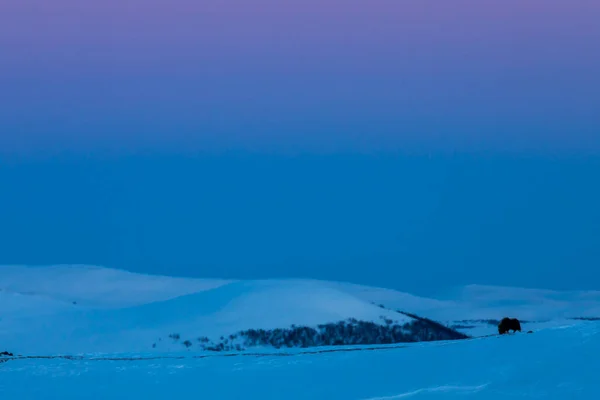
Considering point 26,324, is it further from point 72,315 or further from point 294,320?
point 294,320

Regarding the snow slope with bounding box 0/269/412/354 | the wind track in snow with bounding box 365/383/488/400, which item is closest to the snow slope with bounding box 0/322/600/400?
the wind track in snow with bounding box 365/383/488/400

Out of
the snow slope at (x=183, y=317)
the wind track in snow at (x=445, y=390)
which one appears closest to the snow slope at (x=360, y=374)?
the wind track in snow at (x=445, y=390)

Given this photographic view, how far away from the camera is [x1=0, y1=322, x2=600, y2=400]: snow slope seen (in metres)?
7.02

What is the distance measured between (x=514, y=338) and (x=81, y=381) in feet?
12.2

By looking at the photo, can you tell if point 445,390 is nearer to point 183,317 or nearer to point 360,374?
point 360,374

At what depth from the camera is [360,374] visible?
800cm

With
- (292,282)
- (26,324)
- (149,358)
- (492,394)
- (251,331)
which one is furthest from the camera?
(292,282)

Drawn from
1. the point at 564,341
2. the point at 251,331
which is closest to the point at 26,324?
the point at 251,331

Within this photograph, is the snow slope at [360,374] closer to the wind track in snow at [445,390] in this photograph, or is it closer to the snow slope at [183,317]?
the wind track in snow at [445,390]

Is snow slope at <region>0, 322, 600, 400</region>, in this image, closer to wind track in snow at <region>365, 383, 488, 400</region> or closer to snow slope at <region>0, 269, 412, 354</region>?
wind track in snow at <region>365, 383, 488, 400</region>

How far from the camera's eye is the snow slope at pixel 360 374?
23.0ft

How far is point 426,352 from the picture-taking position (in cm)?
842

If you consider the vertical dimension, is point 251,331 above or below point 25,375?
above

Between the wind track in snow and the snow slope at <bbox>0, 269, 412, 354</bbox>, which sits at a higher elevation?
the snow slope at <bbox>0, 269, 412, 354</bbox>
